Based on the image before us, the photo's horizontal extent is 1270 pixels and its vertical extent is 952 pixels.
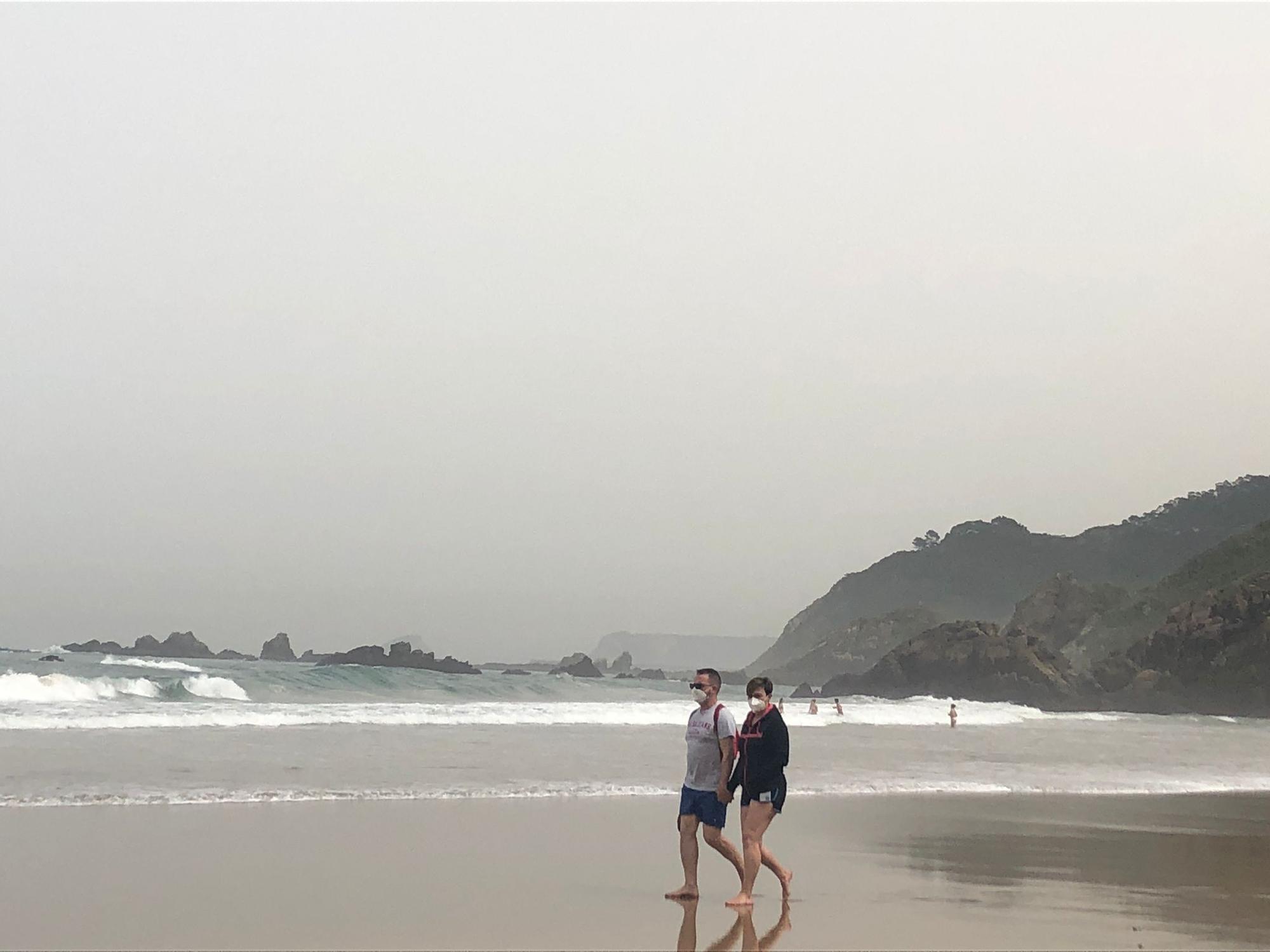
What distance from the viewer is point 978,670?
219 ft

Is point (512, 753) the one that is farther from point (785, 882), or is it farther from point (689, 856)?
point (785, 882)

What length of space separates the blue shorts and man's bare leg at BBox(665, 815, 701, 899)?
2.1 inches

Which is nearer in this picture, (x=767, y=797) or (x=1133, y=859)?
(x=767, y=797)

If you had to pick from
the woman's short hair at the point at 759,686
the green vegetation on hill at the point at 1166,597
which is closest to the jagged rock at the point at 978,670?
the green vegetation on hill at the point at 1166,597

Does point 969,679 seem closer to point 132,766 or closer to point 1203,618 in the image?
point 1203,618

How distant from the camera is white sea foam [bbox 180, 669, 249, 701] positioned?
4584 centimetres

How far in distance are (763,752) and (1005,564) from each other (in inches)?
6113

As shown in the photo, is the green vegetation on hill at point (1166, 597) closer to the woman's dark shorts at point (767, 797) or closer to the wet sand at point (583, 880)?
the wet sand at point (583, 880)

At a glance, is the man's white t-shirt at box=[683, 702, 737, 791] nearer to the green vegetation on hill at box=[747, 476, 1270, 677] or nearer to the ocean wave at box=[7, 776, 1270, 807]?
the ocean wave at box=[7, 776, 1270, 807]

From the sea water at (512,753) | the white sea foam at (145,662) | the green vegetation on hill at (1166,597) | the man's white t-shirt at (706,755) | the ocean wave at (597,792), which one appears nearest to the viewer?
the man's white t-shirt at (706,755)

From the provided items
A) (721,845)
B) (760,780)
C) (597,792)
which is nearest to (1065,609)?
(597,792)

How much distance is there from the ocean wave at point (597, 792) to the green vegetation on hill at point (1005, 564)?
347 feet

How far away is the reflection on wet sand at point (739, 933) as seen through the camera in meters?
7.77

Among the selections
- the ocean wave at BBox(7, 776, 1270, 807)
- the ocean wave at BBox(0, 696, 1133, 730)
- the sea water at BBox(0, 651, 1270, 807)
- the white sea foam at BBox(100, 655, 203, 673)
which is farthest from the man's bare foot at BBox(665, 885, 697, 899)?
the white sea foam at BBox(100, 655, 203, 673)
